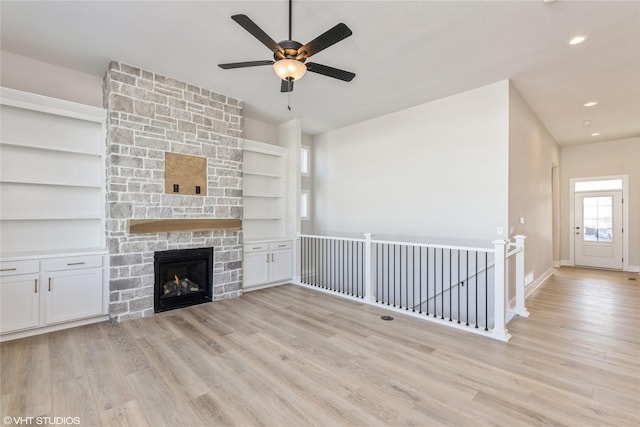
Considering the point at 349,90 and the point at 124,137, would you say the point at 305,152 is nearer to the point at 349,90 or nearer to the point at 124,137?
the point at 349,90

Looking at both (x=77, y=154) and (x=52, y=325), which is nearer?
(x=52, y=325)

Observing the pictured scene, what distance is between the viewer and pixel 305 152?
279 inches

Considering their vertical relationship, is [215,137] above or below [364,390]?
above

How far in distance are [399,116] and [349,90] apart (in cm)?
135

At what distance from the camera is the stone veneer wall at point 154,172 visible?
3734 mm

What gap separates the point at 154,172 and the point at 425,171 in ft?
13.8

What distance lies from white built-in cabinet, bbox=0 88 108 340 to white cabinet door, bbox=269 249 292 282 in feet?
8.38

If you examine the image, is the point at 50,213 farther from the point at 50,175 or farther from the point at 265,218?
the point at 265,218

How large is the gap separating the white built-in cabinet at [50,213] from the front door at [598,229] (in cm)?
1030

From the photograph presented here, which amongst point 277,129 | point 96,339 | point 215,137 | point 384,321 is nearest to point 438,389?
point 384,321

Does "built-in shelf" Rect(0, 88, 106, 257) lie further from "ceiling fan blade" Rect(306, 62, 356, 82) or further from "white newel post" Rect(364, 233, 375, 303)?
"white newel post" Rect(364, 233, 375, 303)

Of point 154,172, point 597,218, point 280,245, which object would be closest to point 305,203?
point 280,245

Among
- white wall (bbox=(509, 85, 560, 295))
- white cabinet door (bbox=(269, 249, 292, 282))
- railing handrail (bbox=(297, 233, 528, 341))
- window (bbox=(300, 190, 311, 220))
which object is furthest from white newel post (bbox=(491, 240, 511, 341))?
window (bbox=(300, 190, 311, 220))

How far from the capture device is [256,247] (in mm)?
5270
